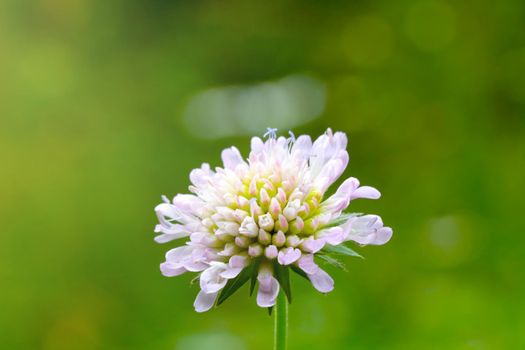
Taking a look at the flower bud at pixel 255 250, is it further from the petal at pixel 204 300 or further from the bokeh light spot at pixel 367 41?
the bokeh light spot at pixel 367 41

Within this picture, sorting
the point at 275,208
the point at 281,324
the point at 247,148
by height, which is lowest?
the point at 281,324

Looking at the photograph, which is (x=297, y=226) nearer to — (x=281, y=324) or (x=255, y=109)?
(x=281, y=324)

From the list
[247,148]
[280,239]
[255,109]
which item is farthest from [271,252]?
[247,148]

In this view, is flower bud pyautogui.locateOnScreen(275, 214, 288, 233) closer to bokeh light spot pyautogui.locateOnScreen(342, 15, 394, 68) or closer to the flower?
the flower

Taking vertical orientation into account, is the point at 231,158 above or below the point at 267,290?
above
